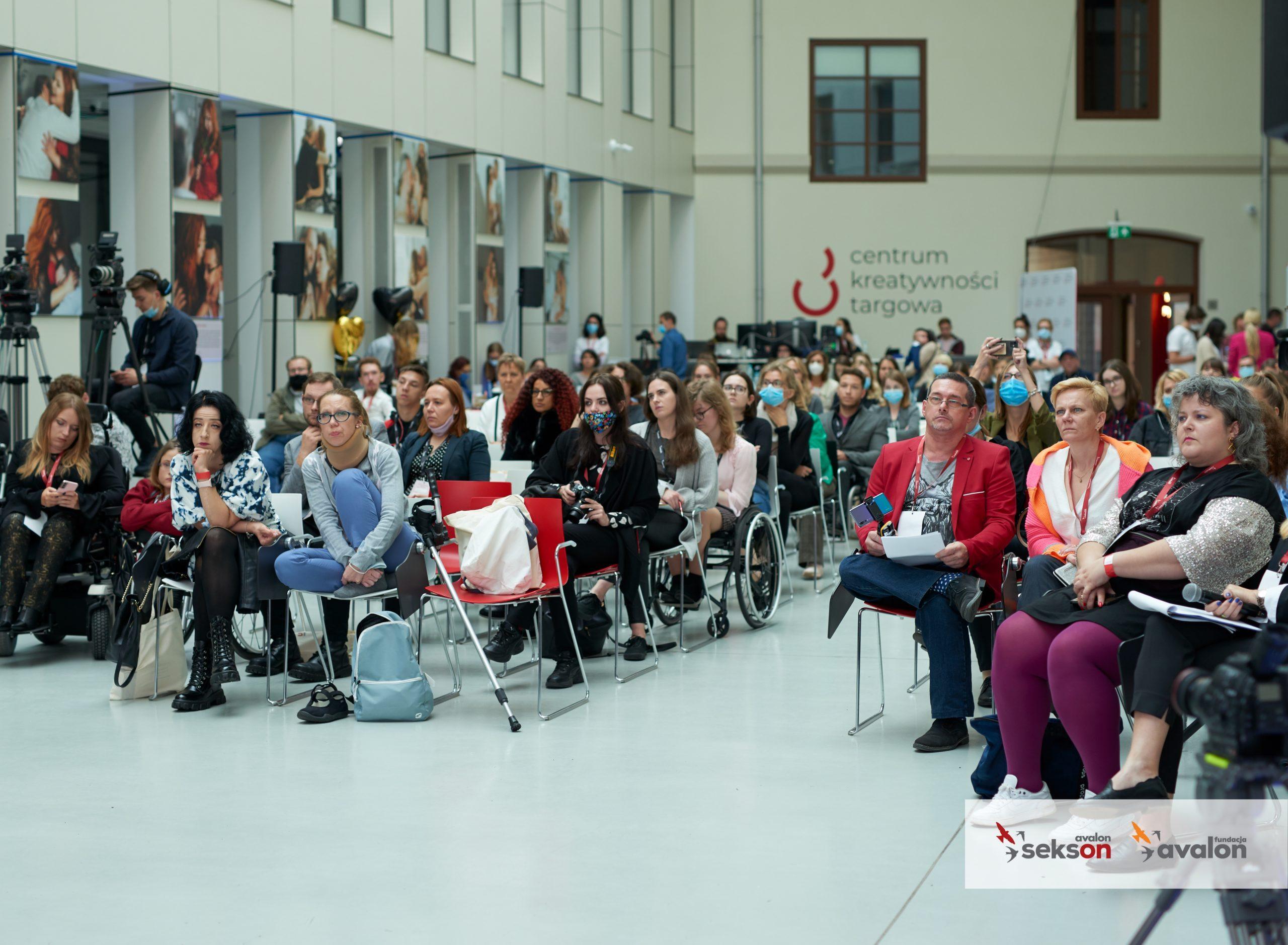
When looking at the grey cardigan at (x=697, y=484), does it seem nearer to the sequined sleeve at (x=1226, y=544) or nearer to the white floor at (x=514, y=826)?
the white floor at (x=514, y=826)

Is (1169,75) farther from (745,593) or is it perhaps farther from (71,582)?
(71,582)

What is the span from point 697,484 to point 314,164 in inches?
347

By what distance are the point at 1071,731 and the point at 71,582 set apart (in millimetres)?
4682

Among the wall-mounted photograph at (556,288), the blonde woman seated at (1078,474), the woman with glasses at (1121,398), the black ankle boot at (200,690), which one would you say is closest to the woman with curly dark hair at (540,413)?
the black ankle boot at (200,690)

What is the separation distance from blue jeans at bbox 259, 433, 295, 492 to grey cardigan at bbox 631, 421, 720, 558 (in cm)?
218

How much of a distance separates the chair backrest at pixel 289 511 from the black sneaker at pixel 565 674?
1270 millimetres

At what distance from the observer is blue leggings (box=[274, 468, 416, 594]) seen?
5707 millimetres

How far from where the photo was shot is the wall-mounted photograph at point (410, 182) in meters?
16.0

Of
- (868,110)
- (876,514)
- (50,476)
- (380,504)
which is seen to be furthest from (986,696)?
(868,110)

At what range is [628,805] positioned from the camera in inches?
174

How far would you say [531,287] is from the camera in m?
18.6

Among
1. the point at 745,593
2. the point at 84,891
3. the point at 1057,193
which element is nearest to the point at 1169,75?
the point at 1057,193

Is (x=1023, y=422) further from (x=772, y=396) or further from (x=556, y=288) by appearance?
(x=556, y=288)

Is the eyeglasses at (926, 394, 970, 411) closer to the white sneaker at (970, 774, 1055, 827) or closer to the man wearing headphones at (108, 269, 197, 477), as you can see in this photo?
the white sneaker at (970, 774, 1055, 827)
